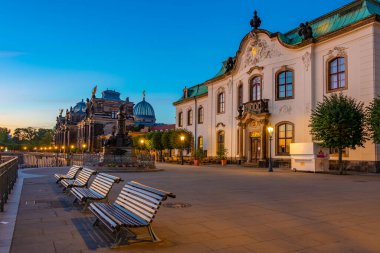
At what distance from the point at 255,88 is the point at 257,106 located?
8.65 ft

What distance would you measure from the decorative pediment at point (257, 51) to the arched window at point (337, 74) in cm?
567

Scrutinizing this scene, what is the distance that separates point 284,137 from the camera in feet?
105

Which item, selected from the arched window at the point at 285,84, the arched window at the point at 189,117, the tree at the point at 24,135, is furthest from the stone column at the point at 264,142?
the tree at the point at 24,135

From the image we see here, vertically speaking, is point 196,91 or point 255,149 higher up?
point 196,91

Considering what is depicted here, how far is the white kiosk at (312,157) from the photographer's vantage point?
80.8ft

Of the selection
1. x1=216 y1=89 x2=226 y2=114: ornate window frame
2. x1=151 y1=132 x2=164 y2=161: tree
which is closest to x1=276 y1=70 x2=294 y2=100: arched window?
x1=216 y1=89 x2=226 y2=114: ornate window frame

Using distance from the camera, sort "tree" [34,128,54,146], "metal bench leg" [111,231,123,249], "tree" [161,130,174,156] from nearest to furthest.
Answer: "metal bench leg" [111,231,123,249] < "tree" [161,130,174,156] < "tree" [34,128,54,146]

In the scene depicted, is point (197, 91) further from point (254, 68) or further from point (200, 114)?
Result: point (254, 68)

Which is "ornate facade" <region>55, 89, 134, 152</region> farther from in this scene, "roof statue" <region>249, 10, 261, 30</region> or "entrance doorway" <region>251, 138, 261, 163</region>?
"roof statue" <region>249, 10, 261, 30</region>

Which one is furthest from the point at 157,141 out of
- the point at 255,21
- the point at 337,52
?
the point at 337,52

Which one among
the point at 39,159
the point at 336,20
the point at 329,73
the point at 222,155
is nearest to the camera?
the point at 329,73

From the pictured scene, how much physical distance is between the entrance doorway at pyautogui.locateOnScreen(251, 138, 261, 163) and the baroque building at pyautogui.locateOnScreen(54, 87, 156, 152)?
58.3 metres

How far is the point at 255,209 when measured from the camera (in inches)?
360

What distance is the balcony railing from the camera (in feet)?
110
